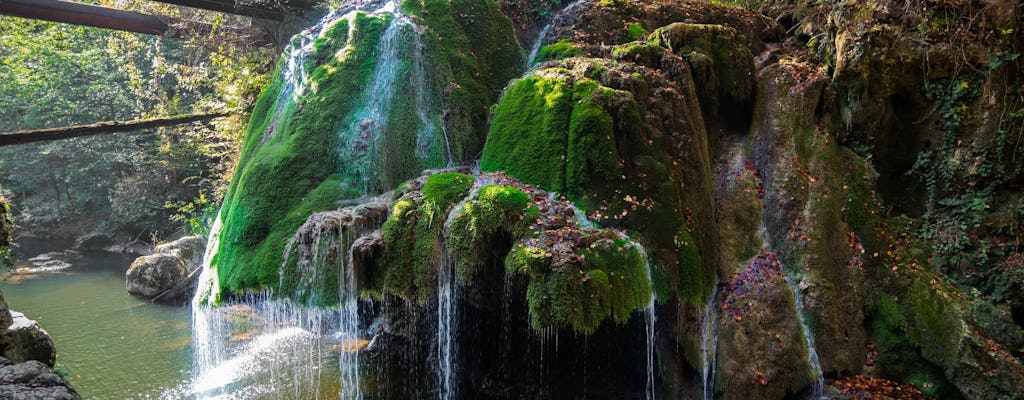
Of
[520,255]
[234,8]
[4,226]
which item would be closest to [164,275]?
[234,8]

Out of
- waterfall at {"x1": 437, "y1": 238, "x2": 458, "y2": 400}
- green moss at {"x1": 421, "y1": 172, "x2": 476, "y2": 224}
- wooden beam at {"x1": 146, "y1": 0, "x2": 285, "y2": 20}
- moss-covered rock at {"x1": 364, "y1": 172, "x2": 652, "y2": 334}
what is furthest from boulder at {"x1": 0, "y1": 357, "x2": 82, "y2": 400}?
wooden beam at {"x1": 146, "y1": 0, "x2": 285, "y2": 20}

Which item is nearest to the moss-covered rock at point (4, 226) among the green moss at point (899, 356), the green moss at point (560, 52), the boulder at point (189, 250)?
the boulder at point (189, 250)

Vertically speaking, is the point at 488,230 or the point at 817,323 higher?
the point at 488,230

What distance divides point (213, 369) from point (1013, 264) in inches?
487

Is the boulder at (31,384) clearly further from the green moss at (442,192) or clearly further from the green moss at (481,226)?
the green moss at (481,226)

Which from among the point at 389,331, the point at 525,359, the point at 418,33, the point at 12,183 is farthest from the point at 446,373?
the point at 12,183

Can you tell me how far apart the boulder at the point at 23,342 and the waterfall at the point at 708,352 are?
8.77 metres

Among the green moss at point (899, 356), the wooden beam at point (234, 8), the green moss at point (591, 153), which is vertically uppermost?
the wooden beam at point (234, 8)

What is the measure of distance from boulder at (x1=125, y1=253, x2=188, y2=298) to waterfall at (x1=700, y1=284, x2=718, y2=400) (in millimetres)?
14190

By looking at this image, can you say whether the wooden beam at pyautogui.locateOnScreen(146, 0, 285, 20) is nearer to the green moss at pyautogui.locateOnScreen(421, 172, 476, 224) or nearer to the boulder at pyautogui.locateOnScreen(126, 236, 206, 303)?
the boulder at pyautogui.locateOnScreen(126, 236, 206, 303)

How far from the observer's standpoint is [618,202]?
20.8ft

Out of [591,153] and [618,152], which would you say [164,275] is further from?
[618,152]

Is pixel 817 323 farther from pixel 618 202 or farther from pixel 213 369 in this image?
pixel 213 369

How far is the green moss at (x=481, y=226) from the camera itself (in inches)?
216
